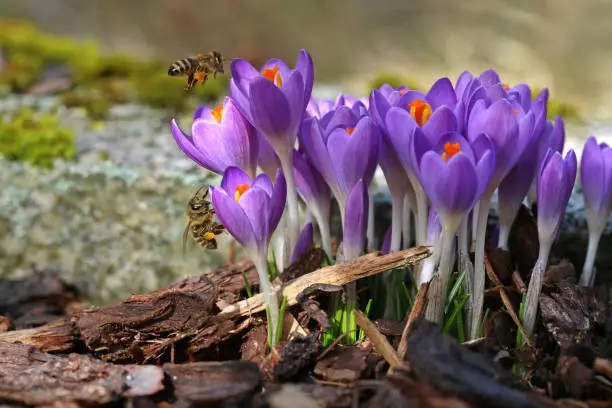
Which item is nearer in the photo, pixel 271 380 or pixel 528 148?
pixel 271 380

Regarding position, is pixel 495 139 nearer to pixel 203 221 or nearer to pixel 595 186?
pixel 595 186

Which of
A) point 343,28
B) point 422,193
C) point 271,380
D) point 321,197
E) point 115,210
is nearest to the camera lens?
point 271,380

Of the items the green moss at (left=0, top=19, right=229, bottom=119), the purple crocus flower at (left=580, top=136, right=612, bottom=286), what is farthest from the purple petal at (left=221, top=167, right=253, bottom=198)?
the green moss at (left=0, top=19, right=229, bottom=119)

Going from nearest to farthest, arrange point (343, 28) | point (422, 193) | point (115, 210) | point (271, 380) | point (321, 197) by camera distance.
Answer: point (271, 380) → point (422, 193) → point (321, 197) → point (115, 210) → point (343, 28)

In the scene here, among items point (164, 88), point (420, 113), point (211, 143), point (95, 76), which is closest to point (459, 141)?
point (420, 113)

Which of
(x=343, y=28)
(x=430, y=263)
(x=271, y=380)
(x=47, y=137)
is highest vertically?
(x=343, y=28)

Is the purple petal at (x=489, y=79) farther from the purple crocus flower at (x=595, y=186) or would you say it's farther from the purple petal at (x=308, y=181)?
the purple petal at (x=308, y=181)

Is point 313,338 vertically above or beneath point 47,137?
beneath

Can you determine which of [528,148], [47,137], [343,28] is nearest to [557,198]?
→ [528,148]

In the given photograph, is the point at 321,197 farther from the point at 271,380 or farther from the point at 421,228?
the point at 271,380
